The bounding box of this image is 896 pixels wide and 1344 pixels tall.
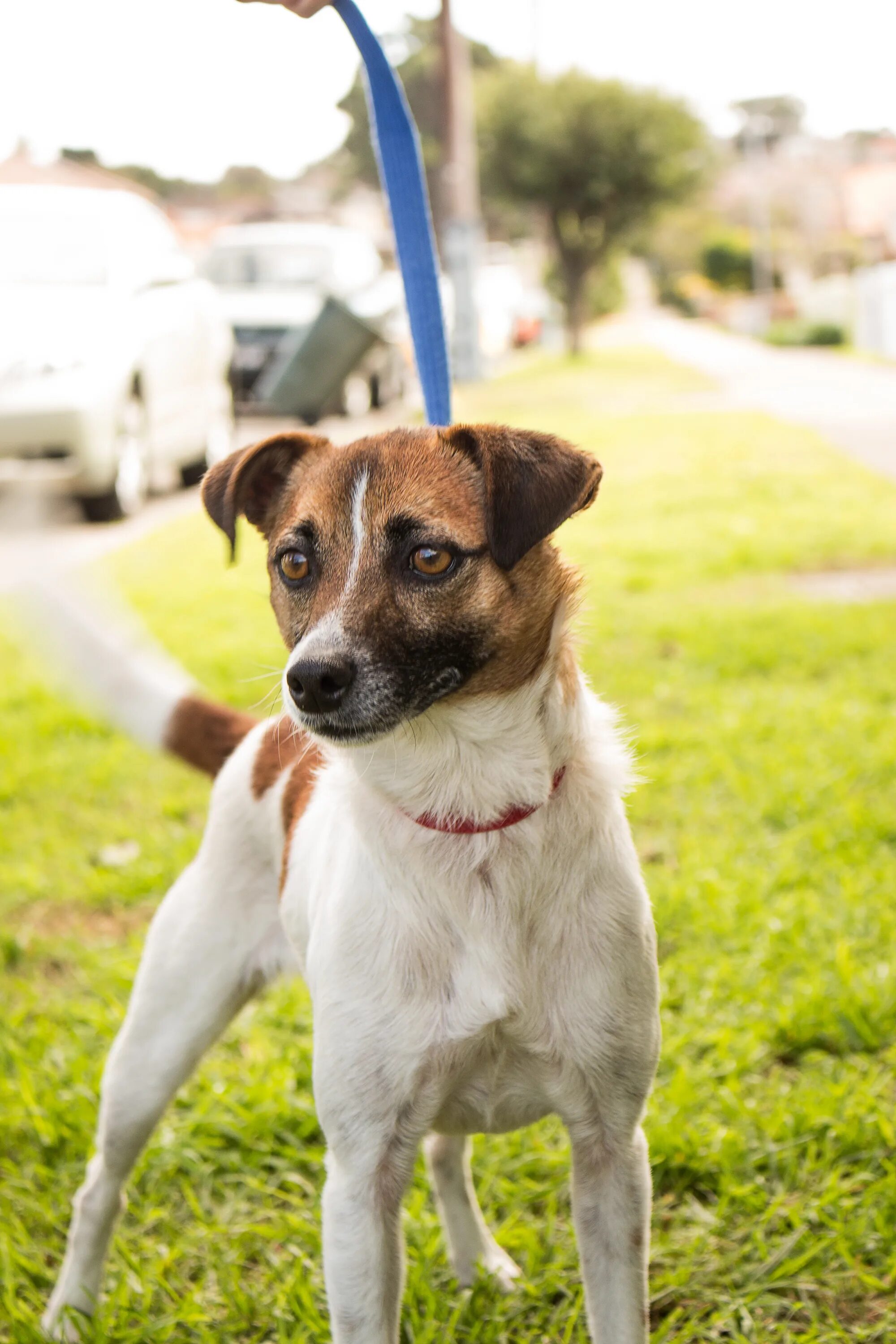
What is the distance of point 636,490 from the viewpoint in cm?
1125

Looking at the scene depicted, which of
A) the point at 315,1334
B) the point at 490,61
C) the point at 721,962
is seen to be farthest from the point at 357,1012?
the point at 490,61

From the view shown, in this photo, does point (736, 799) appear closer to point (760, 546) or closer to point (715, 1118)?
point (715, 1118)

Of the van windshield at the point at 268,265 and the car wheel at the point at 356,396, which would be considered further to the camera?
the van windshield at the point at 268,265

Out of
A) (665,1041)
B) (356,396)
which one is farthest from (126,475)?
(665,1041)

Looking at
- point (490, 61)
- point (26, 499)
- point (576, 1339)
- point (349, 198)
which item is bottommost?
point (576, 1339)

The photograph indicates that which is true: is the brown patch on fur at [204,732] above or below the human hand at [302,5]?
below

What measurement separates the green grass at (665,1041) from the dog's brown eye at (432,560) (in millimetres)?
998

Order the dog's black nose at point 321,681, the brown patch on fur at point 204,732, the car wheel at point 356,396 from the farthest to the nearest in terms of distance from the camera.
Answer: the car wheel at point 356,396 → the brown patch on fur at point 204,732 → the dog's black nose at point 321,681

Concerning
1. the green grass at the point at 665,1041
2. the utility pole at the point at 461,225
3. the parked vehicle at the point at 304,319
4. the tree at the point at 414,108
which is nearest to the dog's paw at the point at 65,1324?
the green grass at the point at 665,1041

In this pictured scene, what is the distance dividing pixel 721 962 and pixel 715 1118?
63 centimetres

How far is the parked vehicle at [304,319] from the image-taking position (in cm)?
1434

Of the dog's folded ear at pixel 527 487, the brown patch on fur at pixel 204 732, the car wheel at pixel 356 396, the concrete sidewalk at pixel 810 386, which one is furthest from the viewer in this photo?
the car wheel at pixel 356 396

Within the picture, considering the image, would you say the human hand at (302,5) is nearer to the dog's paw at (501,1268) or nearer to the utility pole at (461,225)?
the dog's paw at (501,1268)

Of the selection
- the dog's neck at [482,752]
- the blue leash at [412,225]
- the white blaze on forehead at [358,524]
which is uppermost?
the blue leash at [412,225]
